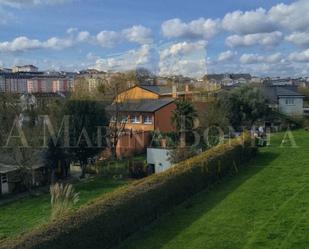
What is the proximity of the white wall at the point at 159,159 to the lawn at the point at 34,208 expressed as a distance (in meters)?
2.23

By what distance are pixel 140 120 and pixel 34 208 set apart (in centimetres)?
2140

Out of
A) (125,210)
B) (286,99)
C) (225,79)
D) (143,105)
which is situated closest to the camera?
(125,210)

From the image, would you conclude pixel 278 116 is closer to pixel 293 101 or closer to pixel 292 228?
pixel 293 101

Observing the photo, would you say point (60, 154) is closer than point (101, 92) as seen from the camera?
Yes

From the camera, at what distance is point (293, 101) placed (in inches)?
2185

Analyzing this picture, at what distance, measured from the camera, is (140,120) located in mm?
41938

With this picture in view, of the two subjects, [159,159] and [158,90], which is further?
[158,90]

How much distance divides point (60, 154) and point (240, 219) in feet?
55.1

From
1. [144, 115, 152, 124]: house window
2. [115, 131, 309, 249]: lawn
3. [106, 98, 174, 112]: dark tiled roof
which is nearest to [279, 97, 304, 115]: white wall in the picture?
[106, 98, 174, 112]: dark tiled roof

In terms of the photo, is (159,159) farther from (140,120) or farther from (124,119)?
(140,120)

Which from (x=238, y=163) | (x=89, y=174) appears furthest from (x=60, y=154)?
(x=238, y=163)

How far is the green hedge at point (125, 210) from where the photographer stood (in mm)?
10469

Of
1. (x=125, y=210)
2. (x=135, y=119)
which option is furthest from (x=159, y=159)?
(x=135, y=119)

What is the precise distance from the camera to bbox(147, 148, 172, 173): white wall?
27.2m
